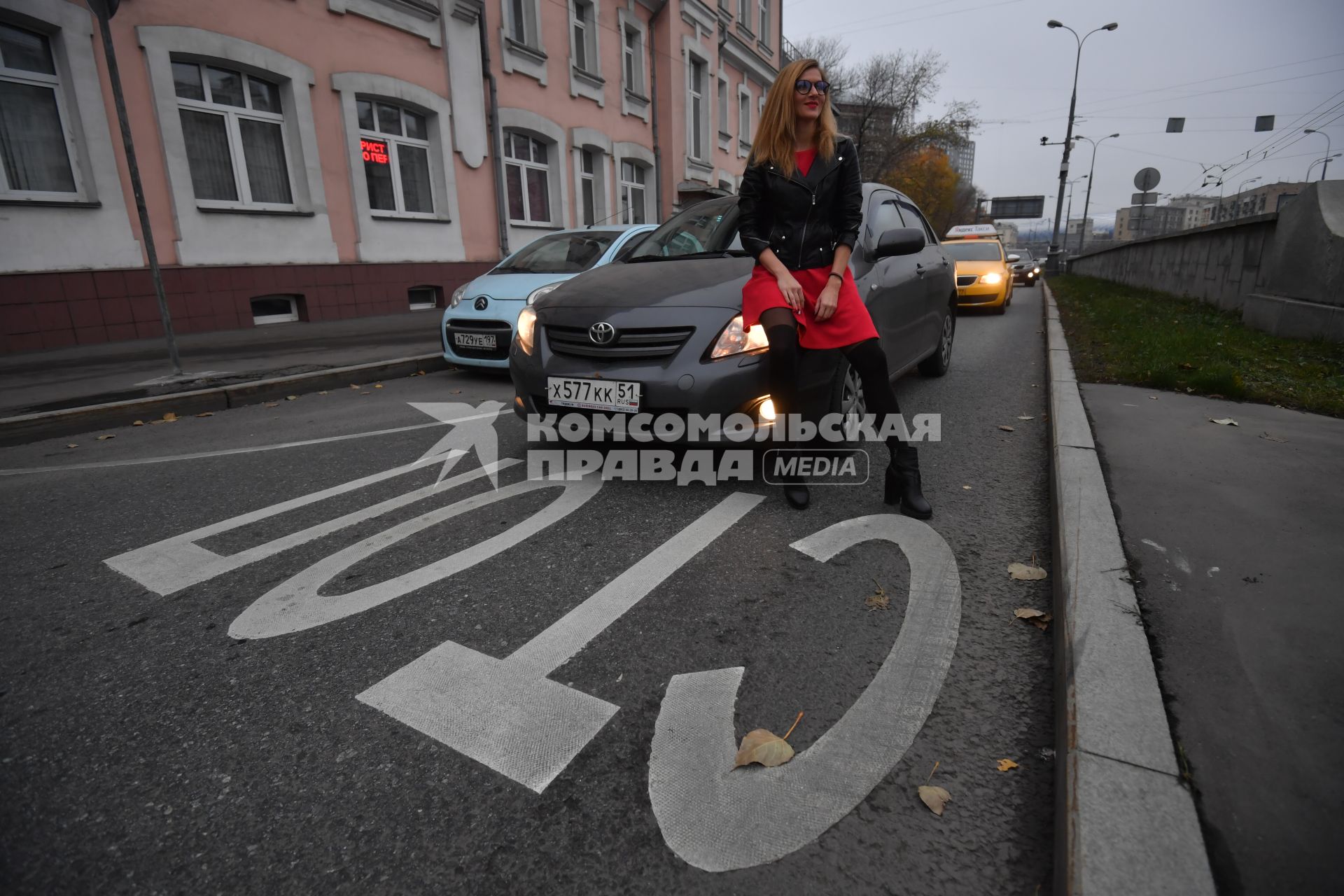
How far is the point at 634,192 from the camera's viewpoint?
65.0 ft

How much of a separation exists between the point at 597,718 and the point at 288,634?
3.74 feet

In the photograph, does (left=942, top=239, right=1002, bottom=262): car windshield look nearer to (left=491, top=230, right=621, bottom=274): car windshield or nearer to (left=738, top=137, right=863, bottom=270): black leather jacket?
(left=491, top=230, right=621, bottom=274): car windshield

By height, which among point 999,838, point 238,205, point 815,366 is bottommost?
point 999,838

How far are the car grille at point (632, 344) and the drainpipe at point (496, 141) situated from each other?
1124 cm

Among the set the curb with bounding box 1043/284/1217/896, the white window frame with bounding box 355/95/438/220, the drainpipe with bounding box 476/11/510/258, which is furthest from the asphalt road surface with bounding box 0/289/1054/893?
the drainpipe with bounding box 476/11/510/258

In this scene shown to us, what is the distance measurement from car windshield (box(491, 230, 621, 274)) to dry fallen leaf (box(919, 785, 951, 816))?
6.38 meters

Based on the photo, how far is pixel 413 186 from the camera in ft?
42.0

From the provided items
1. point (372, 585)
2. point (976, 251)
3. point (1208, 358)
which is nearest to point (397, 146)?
point (976, 251)

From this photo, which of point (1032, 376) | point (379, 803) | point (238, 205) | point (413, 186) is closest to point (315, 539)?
point (379, 803)

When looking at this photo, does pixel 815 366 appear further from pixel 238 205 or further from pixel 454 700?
pixel 238 205

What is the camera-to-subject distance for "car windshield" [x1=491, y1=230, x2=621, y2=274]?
7.42m

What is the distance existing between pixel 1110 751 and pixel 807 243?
2.31 m

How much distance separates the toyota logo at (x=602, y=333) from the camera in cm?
338

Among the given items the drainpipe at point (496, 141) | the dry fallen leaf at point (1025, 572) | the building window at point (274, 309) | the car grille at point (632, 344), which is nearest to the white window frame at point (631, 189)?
the drainpipe at point (496, 141)
